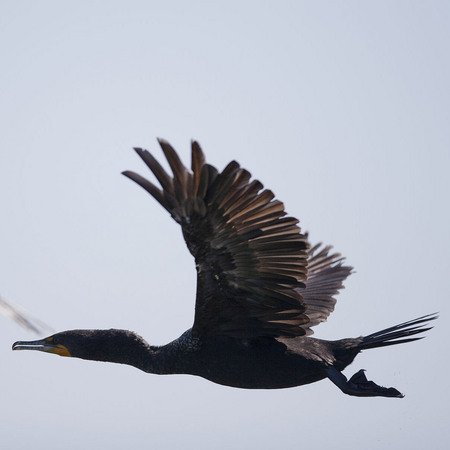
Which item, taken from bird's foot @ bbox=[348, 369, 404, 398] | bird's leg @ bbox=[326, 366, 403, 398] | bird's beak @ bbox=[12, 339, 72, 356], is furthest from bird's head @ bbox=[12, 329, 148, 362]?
bird's foot @ bbox=[348, 369, 404, 398]

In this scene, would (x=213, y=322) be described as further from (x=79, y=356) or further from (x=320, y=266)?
(x=320, y=266)

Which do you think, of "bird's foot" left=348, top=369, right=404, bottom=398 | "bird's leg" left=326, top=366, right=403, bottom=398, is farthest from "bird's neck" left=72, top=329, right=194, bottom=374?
"bird's foot" left=348, top=369, right=404, bottom=398

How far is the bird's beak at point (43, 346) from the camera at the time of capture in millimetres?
7586

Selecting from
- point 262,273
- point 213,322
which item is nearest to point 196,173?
point 262,273

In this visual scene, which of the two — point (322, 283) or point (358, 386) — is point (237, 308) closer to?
point (358, 386)

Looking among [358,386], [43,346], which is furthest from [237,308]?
[43,346]

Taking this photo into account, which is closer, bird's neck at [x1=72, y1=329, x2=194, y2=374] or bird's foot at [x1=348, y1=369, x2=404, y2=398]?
bird's foot at [x1=348, y1=369, x2=404, y2=398]

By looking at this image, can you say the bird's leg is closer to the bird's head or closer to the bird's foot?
the bird's foot

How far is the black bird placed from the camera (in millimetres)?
5836

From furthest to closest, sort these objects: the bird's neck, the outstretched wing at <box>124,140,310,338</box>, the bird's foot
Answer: the bird's neck < the bird's foot < the outstretched wing at <box>124,140,310,338</box>

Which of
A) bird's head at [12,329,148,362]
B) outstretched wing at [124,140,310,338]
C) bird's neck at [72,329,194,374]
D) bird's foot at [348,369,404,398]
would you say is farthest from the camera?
bird's head at [12,329,148,362]

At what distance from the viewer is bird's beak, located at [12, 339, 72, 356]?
7.59 meters

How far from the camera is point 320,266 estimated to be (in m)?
9.02

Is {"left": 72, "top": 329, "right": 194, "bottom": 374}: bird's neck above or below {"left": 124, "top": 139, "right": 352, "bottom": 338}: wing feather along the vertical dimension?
below
